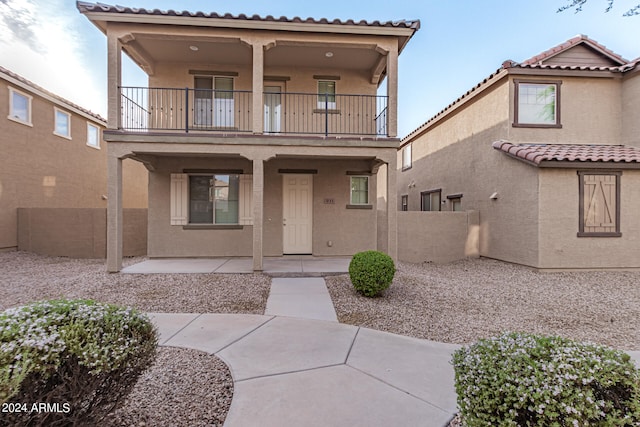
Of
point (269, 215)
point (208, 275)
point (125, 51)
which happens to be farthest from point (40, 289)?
point (125, 51)

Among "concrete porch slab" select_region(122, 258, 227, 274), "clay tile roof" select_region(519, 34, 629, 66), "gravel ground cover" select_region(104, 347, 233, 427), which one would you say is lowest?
"gravel ground cover" select_region(104, 347, 233, 427)

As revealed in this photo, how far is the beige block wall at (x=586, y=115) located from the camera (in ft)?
32.9

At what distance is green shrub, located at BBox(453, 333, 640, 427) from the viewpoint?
5.02ft

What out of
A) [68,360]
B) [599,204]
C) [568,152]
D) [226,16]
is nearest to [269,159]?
[226,16]

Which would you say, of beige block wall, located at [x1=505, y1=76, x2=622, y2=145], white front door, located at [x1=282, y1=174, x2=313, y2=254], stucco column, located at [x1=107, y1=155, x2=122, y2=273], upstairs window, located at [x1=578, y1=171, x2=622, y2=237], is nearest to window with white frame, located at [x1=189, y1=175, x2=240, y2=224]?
white front door, located at [x1=282, y1=174, x2=313, y2=254]

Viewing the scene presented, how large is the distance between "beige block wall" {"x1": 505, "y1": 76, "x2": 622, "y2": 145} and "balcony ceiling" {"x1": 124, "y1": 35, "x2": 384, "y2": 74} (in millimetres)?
6031

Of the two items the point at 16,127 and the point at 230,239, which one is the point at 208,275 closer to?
the point at 230,239

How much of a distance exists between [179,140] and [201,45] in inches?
116

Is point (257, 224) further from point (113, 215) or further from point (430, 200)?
point (430, 200)

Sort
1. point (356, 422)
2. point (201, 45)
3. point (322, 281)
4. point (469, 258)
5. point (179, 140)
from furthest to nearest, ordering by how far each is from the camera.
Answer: point (469, 258), point (201, 45), point (179, 140), point (322, 281), point (356, 422)

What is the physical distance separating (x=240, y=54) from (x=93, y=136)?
10757 millimetres

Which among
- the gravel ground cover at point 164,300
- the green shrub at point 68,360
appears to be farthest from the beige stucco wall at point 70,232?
the green shrub at point 68,360

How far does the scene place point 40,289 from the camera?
632 cm

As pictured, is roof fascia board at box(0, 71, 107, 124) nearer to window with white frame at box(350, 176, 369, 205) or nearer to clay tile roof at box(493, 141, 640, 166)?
window with white frame at box(350, 176, 369, 205)
